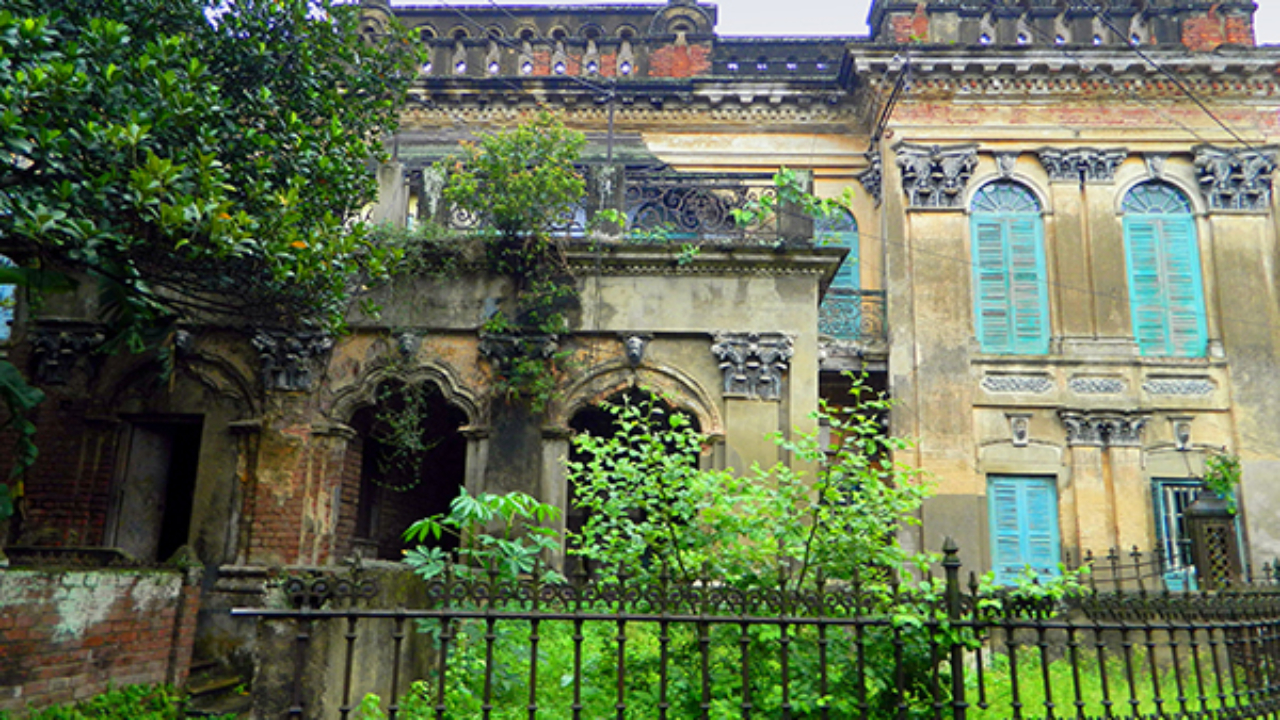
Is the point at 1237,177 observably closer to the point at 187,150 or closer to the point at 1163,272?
the point at 1163,272

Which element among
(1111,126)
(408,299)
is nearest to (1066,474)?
(1111,126)

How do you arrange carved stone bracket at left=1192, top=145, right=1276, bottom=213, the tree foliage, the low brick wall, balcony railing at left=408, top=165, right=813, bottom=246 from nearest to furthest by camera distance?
the tree foliage
the low brick wall
balcony railing at left=408, top=165, right=813, bottom=246
carved stone bracket at left=1192, top=145, right=1276, bottom=213

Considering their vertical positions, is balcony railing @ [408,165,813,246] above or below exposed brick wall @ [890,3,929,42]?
below

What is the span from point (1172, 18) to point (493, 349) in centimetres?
1262

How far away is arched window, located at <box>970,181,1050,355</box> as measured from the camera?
569 inches

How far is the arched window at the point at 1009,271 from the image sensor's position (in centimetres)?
1446

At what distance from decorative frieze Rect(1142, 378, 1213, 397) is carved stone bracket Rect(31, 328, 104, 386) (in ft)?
46.2

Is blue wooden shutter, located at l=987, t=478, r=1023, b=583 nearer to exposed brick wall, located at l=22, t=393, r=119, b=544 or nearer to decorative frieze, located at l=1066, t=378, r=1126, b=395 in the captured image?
decorative frieze, located at l=1066, t=378, r=1126, b=395

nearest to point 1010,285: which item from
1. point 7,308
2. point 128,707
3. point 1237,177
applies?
point 1237,177

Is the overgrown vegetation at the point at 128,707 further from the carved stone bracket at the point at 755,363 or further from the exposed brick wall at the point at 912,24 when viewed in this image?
the exposed brick wall at the point at 912,24

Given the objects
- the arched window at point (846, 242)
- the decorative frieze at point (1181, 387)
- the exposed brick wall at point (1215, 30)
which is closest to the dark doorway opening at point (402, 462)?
the arched window at point (846, 242)

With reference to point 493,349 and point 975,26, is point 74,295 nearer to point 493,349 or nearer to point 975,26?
point 493,349

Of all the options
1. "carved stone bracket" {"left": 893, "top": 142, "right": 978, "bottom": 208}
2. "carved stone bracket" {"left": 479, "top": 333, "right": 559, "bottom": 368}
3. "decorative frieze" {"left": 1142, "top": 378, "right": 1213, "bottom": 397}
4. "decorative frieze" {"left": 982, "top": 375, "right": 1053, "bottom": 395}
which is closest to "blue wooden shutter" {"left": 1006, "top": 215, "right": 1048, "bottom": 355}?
"decorative frieze" {"left": 982, "top": 375, "right": 1053, "bottom": 395}

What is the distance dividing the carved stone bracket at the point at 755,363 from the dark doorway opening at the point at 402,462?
316 centimetres
